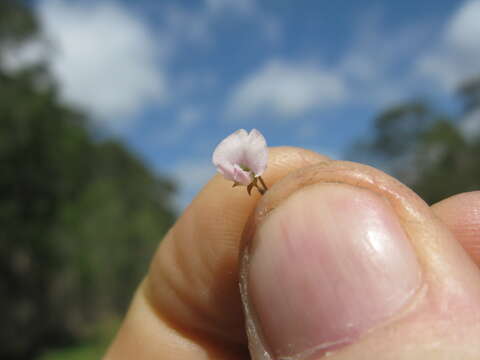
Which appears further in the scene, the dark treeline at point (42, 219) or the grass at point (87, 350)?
the grass at point (87, 350)

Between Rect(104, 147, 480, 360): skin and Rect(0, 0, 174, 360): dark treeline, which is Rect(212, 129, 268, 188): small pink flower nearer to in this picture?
Rect(104, 147, 480, 360): skin

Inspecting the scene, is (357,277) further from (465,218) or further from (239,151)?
(465,218)

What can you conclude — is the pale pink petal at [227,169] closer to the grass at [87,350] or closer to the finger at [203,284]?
the finger at [203,284]

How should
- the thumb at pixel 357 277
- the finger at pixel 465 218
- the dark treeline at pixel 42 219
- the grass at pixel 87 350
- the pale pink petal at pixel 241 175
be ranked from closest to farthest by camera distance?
the thumb at pixel 357 277
the pale pink petal at pixel 241 175
the finger at pixel 465 218
the dark treeline at pixel 42 219
the grass at pixel 87 350

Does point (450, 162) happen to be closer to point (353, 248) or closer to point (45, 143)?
point (45, 143)

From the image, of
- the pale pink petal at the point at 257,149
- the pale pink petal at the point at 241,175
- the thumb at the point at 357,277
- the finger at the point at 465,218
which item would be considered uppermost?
the pale pink petal at the point at 257,149

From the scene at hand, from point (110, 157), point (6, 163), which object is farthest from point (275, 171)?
point (110, 157)

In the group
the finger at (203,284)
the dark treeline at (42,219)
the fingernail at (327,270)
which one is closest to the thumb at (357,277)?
the fingernail at (327,270)

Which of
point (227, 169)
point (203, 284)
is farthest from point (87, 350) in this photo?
point (227, 169)
